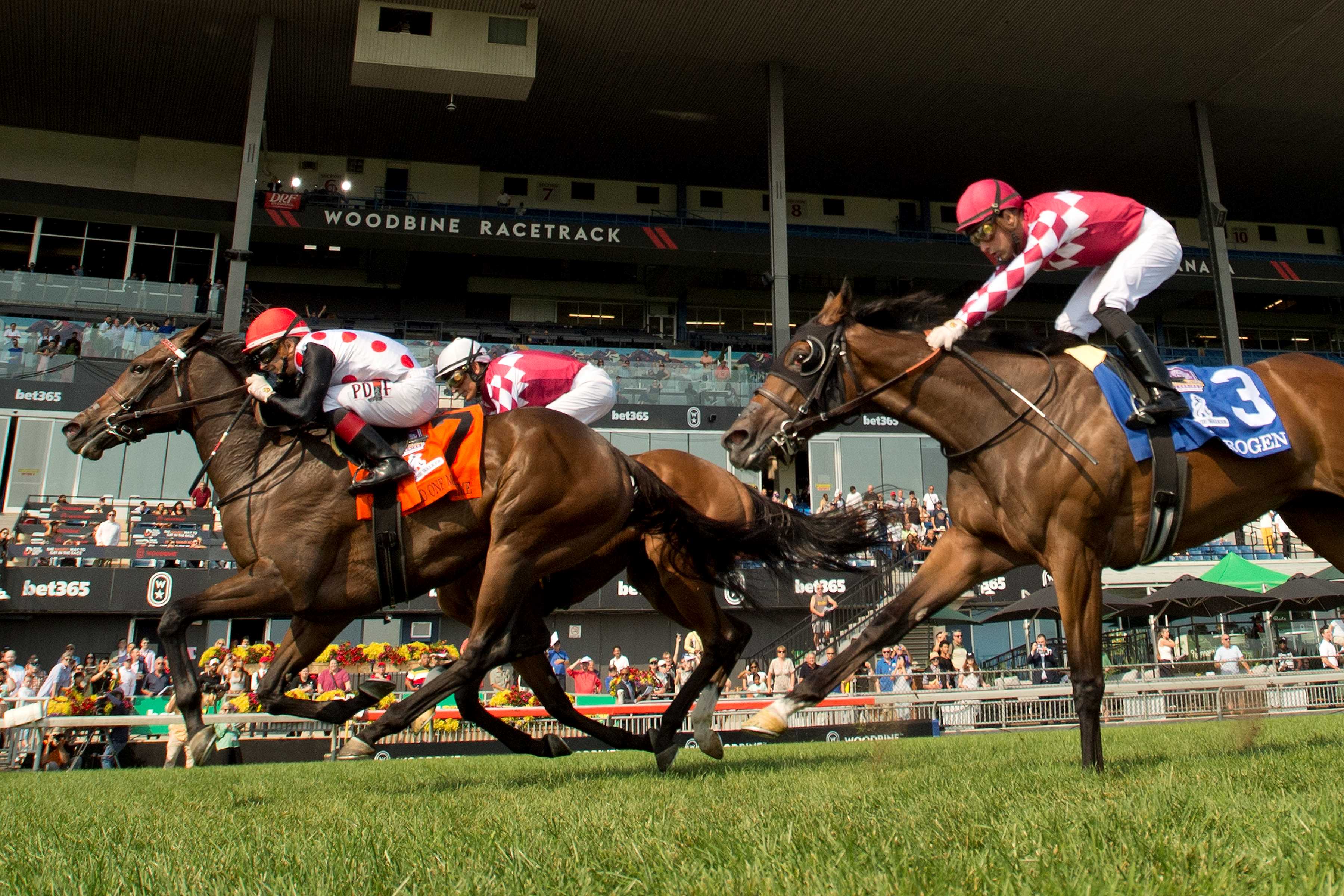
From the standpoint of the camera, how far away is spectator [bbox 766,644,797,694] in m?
14.8

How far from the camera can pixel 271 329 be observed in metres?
5.95

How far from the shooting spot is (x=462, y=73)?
25.1 metres

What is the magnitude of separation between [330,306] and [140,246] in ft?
20.2

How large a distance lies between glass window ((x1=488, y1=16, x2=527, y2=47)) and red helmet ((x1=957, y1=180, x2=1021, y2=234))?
2222cm

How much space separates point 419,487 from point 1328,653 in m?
18.6

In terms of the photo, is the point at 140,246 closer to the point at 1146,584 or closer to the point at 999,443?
the point at 1146,584

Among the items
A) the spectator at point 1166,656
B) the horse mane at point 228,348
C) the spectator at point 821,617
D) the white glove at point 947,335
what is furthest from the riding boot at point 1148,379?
the spectator at point 1166,656

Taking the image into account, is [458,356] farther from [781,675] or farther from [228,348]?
[781,675]

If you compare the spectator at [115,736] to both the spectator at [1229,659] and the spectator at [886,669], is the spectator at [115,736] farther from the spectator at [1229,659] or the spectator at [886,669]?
the spectator at [1229,659]

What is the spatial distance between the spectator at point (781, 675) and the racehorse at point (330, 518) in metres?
9.00

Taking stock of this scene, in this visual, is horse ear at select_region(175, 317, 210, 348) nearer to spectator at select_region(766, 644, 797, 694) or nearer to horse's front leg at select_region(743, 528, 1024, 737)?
horse's front leg at select_region(743, 528, 1024, 737)

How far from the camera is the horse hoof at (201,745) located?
5027mm

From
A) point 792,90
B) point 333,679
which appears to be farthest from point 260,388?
point 792,90

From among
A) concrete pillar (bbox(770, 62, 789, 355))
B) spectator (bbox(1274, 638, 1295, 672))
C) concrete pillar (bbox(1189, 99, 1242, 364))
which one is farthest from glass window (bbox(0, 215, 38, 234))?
spectator (bbox(1274, 638, 1295, 672))
